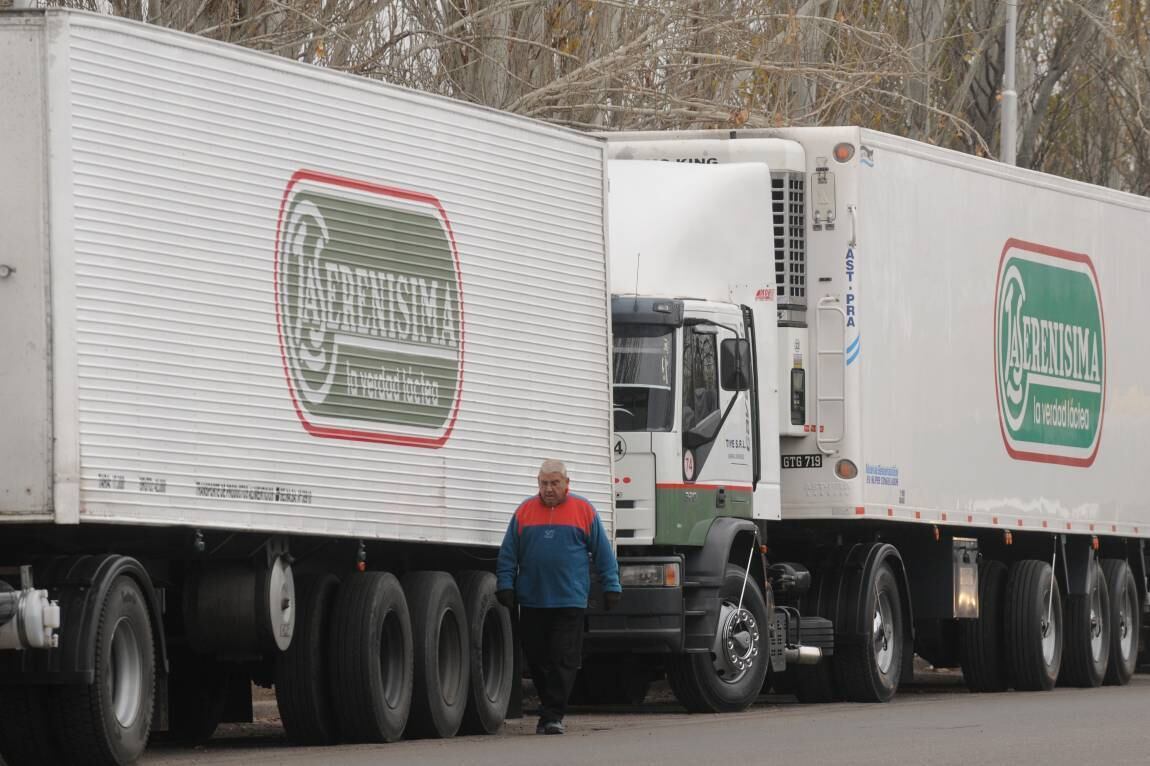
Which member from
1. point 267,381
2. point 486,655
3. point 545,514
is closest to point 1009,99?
point 486,655

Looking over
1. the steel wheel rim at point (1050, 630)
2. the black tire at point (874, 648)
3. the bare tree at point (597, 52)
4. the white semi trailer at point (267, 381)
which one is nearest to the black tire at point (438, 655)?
the white semi trailer at point (267, 381)

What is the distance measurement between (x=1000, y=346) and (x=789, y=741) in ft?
27.7

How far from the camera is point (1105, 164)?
147 feet

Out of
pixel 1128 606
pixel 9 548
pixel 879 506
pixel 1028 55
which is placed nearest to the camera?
pixel 9 548

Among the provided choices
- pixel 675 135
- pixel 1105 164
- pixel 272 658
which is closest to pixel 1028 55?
pixel 1105 164

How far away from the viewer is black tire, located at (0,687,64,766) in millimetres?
13055

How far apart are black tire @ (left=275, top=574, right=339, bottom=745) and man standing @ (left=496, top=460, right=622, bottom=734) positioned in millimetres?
1381

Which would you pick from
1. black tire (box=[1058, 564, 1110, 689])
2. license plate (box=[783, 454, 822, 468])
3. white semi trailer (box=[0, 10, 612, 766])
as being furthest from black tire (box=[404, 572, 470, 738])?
black tire (box=[1058, 564, 1110, 689])

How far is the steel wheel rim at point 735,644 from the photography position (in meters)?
19.1

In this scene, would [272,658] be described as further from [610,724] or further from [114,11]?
[114,11]

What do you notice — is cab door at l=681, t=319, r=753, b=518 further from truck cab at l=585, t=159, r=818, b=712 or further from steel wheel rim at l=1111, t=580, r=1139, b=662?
steel wheel rim at l=1111, t=580, r=1139, b=662

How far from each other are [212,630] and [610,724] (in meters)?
4.07

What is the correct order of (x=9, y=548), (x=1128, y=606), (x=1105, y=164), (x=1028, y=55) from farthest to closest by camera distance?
(x=1105, y=164) < (x=1028, y=55) < (x=1128, y=606) < (x=9, y=548)

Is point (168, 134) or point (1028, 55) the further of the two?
point (1028, 55)
